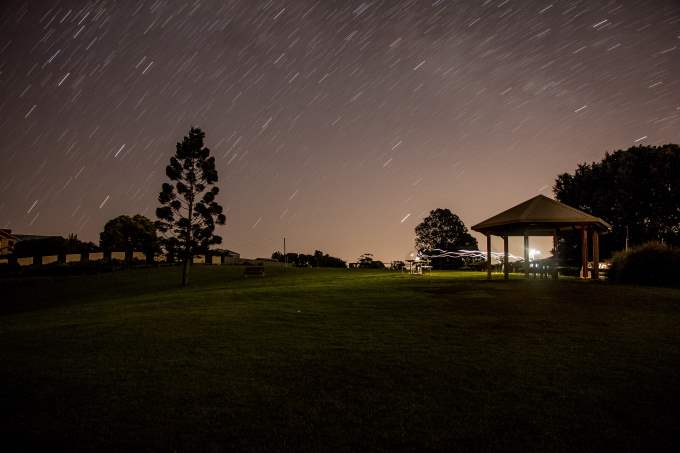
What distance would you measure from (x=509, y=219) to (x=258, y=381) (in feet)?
53.0

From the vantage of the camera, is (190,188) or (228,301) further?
(190,188)

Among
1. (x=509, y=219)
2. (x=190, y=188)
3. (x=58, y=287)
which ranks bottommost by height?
(x=58, y=287)

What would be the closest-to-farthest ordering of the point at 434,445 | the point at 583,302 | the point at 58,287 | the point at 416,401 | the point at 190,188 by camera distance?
the point at 434,445 < the point at 416,401 < the point at 583,302 < the point at 58,287 < the point at 190,188

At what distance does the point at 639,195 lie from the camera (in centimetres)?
4097

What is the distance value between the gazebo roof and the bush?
2.11m

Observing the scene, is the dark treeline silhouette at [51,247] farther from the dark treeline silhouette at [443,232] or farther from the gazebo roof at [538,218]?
the gazebo roof at [538,218]

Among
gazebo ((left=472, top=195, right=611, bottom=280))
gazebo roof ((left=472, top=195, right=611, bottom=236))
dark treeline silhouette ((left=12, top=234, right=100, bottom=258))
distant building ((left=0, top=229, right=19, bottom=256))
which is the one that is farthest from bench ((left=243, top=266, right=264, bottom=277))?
distant building ((left=0, top=229, right=19, bottom=256))

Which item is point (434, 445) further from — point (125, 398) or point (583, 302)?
point (583, 302)

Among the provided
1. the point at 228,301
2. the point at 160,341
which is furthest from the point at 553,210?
the point at 160,341

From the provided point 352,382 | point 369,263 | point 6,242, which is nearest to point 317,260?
point 369,263

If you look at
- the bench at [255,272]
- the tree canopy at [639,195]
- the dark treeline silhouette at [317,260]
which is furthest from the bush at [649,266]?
the dark treeline silhouette at [317,260]

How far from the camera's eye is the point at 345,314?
11047 mm

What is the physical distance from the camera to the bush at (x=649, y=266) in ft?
53.6

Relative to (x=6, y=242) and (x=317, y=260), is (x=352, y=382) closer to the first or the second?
(x=317, y=260)
